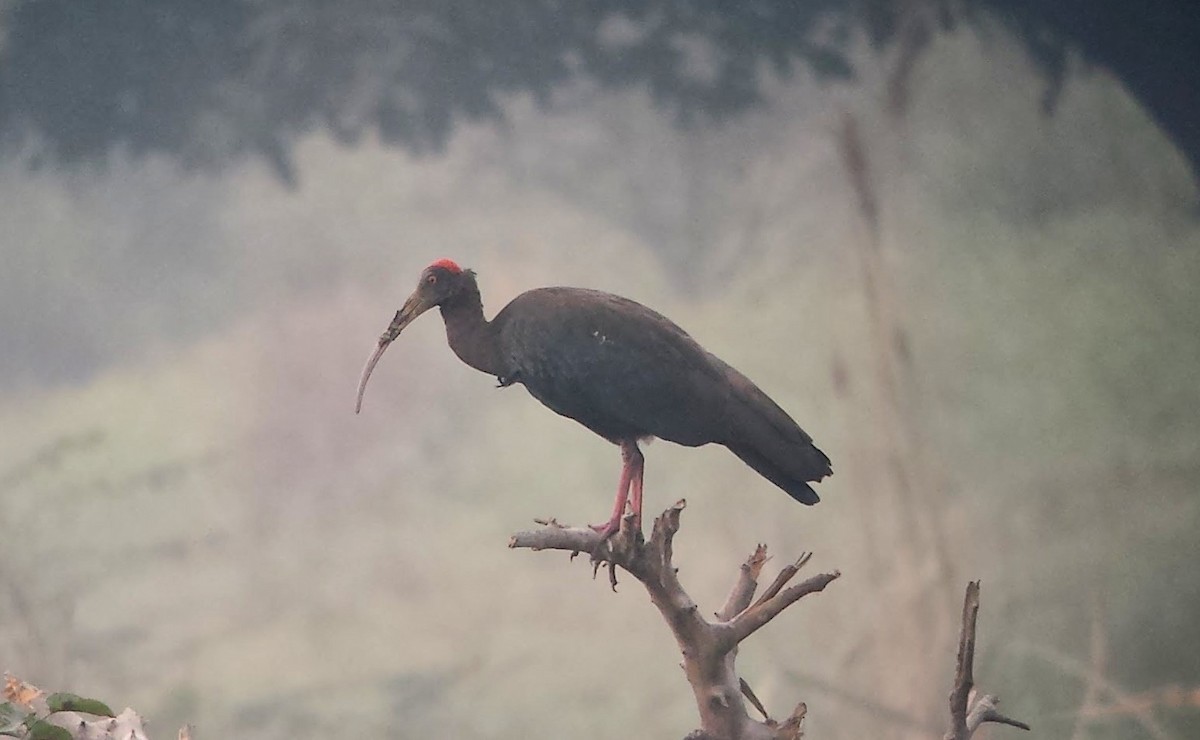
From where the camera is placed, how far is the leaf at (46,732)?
1.83 m

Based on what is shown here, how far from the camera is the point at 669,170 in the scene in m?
3.49

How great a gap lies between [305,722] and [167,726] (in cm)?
36

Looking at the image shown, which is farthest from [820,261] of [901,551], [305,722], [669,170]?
[305,722]

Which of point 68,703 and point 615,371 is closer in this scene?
point 68,703

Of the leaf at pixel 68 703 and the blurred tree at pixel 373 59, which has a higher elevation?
the blurred tree at pixel 373 59

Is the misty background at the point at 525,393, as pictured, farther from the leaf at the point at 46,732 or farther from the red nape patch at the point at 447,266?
the leaf at the point at 46,732

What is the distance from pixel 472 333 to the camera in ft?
8.02

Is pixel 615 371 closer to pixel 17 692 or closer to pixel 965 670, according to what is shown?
pixel 965 670

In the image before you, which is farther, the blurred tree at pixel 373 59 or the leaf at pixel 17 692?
the blurred tree at pixel 373 59

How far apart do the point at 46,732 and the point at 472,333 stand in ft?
3.51

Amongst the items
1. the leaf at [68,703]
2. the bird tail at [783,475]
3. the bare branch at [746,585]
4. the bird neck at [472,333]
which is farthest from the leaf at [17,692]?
the bird tail at [783,475]

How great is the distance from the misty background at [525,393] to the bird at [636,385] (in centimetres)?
98

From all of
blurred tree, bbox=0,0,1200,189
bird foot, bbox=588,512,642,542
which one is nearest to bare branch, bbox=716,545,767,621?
bird foot, bbox=588,512,642,542

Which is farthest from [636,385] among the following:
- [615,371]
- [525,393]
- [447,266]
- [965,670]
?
[525,393]
